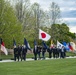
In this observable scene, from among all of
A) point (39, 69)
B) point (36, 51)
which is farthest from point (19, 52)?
point (39, 69)

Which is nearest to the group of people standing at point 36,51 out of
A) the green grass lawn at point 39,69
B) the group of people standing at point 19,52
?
the group of people standing at point 19,52

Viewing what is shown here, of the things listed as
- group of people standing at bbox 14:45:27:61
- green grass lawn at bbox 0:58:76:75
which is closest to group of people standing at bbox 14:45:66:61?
group of people standing at bbox 14:45:27:61

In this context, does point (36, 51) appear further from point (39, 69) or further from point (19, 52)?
point (39, 69)

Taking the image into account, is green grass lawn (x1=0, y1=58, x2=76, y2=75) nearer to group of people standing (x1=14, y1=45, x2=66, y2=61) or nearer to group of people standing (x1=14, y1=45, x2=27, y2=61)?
group of people standing (x1=14, y1=45, x2=27, y2=61)

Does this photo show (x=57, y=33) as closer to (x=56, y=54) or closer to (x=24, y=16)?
(x=24, y=16)

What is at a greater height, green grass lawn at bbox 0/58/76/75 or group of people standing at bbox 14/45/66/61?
group of people standing at bbox 14/45/66/61

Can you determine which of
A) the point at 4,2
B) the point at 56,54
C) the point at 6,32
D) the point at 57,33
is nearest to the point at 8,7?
the point at 4,2

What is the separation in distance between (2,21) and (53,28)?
40.0 m

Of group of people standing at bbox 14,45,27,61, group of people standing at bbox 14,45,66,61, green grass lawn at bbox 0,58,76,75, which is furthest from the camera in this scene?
group of people standing at bbox 14,45,66,61

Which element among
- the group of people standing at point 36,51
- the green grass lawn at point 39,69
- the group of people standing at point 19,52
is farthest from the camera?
the group of people standing at point 36,51

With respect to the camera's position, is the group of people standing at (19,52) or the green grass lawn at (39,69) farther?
the group of people standing at (19,52)

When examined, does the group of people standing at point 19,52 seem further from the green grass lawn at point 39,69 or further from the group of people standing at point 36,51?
the green grass lawn at point 39,69

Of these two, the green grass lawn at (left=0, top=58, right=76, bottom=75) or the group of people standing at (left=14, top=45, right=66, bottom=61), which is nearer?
the green grass lawn at (left=0, top=58, right=76, bottom=75)

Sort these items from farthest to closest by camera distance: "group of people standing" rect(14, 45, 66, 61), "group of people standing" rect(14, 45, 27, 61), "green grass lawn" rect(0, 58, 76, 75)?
1. "group of people standing" rect(14, 45, 66, 61)
2. "group of people standing" rect(14, 45, 27, 61)
3. "green grass lawn" rect(0, 58, 76, 75)
